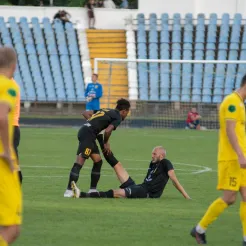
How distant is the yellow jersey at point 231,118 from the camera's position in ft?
32.3

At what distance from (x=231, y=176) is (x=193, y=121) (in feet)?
84.0

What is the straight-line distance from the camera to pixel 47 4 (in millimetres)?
47062

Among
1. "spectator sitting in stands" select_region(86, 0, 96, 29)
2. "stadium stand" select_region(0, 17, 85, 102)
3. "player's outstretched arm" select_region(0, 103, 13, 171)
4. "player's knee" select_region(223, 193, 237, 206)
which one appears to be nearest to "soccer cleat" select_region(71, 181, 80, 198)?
"player's knee" select_region(223, 193, 237, 206)

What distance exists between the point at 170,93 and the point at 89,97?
8.42 metres

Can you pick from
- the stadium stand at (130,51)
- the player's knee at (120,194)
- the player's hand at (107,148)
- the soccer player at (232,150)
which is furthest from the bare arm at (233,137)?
the stadium stand at (130,51)

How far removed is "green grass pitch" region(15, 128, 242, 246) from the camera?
10.6m

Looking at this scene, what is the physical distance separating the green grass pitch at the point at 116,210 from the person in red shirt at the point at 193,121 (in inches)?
418

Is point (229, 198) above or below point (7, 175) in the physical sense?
below

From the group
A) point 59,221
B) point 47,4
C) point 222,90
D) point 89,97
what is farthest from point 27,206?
point 47,4

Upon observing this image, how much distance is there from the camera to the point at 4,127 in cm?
743

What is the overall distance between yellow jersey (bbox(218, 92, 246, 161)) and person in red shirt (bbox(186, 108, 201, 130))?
25015 mm

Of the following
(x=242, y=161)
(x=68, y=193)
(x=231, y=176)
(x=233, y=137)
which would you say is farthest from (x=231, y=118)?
(x=68, y=193)

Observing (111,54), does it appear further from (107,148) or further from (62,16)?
(107,148)

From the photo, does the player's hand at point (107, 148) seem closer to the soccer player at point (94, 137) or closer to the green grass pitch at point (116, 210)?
the soccer player at point (94, 137)
